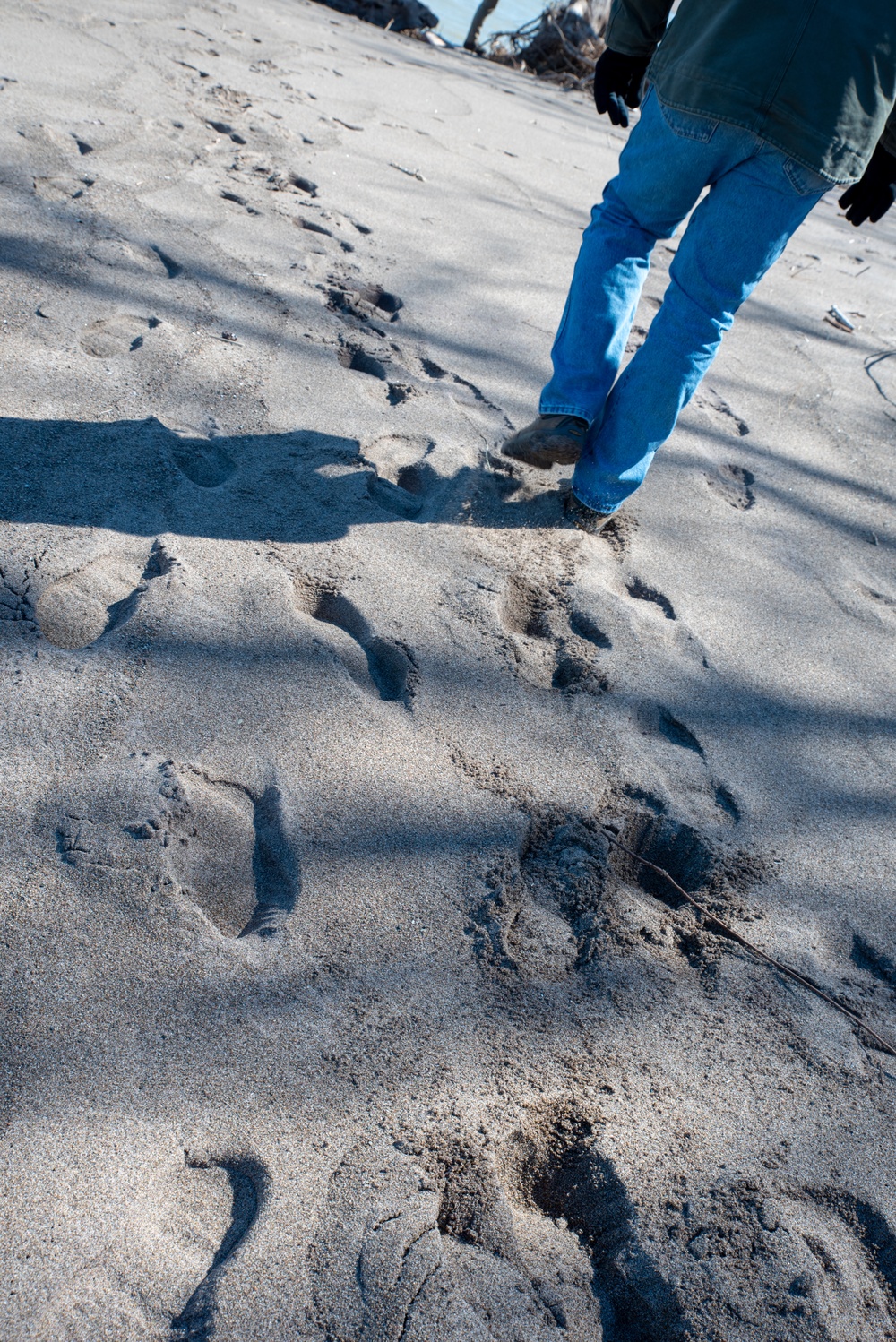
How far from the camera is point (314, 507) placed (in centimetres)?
193

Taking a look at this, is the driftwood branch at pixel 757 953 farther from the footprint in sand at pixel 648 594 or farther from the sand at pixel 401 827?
the footprint in sand at pixel 648 594

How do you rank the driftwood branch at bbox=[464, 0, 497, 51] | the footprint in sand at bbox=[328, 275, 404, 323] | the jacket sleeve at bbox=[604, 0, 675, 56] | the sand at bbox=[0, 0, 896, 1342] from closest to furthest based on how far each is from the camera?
1. the sand at bbox=[0, 0, 896, 1342]
2. the jacket sleeve at bbox=[604, 0, 675, 56]
3. the footprint in sand at bbox=[328, 275, 404, 323]
4. the driftwood branch at bbox=[464, 0, 497, 51]

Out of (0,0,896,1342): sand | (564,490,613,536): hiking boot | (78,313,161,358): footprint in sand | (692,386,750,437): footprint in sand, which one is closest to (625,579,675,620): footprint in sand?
(0,0,896,1342): sand

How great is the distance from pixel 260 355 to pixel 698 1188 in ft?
6.78

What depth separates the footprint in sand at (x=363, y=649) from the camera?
5.25 ft

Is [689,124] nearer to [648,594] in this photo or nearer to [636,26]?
[636,26]

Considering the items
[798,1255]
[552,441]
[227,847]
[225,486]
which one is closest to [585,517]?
[552,441]

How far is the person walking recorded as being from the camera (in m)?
1.56

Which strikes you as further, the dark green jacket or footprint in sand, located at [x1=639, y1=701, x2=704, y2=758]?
footprint in sand, located at [x1=639, y1=701, x2=704, y2=758]

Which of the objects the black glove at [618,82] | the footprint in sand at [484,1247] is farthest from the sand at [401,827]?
the black glove at [618,82]

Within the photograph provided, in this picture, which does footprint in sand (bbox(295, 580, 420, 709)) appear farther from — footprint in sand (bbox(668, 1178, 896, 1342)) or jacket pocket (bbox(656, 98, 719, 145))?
jacket pocket (bbox(656, 98, 719, 145))

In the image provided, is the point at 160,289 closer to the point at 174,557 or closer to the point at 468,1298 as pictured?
the point at 174,557

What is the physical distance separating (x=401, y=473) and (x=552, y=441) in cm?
37

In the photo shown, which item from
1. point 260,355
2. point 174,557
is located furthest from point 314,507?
point 260,355
